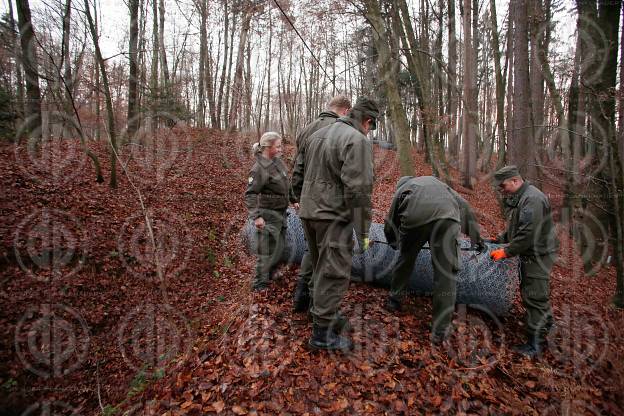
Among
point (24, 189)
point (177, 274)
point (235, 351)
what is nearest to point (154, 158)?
point (24, 189)

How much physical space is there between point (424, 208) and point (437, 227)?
25cm

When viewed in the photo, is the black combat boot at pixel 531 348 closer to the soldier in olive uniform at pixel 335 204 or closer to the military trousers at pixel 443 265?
the military trousers at pixel 443 265

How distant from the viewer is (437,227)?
3.57 metres

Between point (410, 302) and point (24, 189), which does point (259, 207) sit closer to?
point (410, 302)

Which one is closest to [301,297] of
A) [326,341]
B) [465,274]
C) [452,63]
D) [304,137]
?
[326,341]

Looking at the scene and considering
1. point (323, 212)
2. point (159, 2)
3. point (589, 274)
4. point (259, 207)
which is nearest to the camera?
point (323, 212)

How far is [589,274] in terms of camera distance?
6.74 m

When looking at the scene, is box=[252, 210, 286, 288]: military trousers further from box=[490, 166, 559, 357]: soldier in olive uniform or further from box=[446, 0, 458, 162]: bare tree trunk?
box=[446, 0, 458, 162]: bare tree trunk

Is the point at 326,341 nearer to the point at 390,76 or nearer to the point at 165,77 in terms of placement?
the point at 390,76

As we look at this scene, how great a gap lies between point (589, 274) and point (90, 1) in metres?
12.7

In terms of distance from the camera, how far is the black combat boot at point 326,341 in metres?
3.25

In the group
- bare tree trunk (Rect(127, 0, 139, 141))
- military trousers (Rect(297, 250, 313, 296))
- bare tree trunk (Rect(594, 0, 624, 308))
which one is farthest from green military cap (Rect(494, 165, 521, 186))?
bare tree trunk (Rect(127, 0, 139, 141))

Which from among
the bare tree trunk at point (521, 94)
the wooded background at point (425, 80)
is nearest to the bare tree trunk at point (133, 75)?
the wooded background at point (425, 80)

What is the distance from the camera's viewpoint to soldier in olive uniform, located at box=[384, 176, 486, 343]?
11.7 ft
